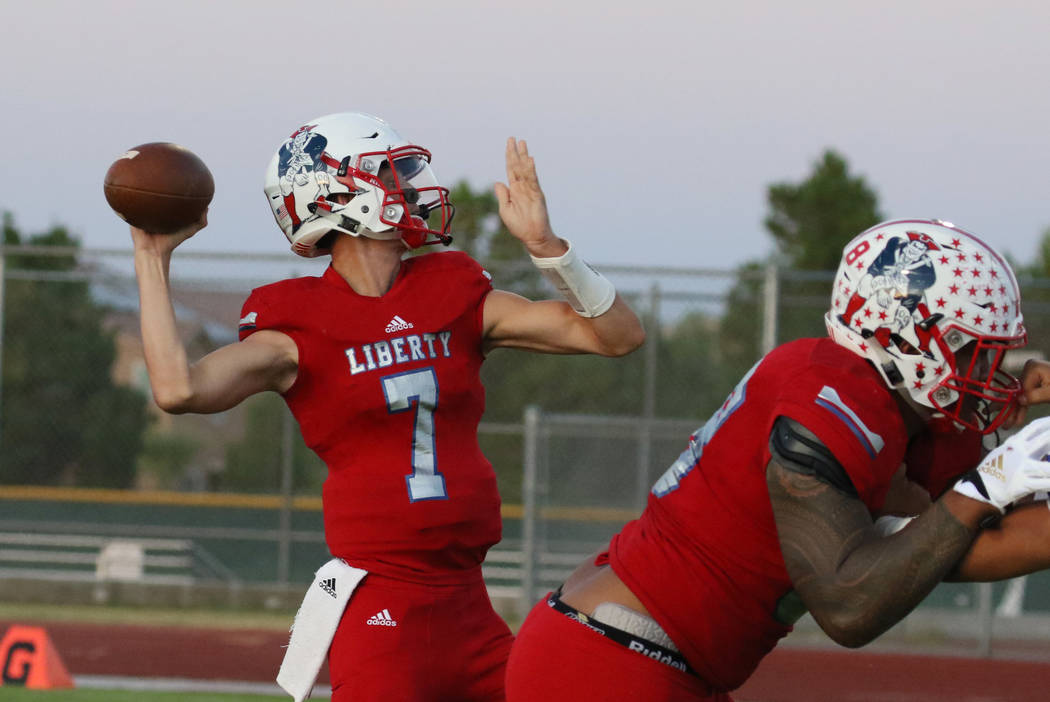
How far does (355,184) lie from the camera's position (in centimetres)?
366

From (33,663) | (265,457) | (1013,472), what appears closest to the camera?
(1013,472)

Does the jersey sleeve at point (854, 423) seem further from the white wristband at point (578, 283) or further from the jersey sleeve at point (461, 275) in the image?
the jersey sleeve at point (461, 275)

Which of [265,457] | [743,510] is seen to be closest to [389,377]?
[743,510]

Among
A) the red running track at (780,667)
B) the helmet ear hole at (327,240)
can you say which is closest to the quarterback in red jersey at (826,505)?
the helmet ear hole at (327,240)

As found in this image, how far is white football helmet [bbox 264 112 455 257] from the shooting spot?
3.67m

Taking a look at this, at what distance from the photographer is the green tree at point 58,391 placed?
37.6ft

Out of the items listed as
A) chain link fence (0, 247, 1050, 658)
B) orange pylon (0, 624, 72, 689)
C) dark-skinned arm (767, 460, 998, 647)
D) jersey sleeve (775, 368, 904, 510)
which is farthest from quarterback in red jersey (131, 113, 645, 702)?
chain link fence (0, 247, 1050, 658)

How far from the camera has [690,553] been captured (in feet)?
8.68

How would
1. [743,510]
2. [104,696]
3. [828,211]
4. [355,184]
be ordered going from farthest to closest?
[828,211] < [104,696] < [355,184] < [743,510]

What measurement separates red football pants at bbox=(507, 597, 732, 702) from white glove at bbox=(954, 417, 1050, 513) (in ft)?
2.19

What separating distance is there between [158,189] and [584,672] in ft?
5.68

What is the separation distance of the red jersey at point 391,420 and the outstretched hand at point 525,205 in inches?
17.9

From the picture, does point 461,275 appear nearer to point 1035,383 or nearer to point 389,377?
point 389,377

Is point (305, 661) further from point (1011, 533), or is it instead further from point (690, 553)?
point (1011, 533)
